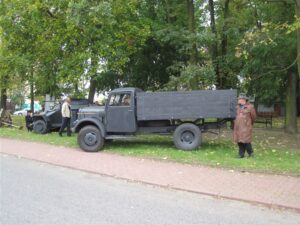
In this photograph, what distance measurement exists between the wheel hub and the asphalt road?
4.54m

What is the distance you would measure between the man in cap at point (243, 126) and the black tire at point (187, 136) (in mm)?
1891

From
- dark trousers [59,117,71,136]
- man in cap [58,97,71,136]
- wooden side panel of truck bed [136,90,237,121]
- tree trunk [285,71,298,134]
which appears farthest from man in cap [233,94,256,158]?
tree trunk [285,71,298,134]

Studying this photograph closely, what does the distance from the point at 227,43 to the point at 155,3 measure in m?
5.18

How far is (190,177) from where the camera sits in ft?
35.9

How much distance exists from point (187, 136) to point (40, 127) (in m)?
9.59

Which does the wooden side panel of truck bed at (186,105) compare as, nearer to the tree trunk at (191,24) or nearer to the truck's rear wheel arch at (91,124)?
the truck's rear wheel arch at (91,124)

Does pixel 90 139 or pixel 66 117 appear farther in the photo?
pixel 66 117

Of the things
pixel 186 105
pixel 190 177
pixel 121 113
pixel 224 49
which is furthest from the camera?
pixel 224 49

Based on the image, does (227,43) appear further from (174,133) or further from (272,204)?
(272,204)

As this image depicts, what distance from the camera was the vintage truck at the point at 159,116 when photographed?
48.7 ft

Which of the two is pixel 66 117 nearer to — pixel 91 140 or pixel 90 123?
pixel 90 123

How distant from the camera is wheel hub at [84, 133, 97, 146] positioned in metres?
15.5

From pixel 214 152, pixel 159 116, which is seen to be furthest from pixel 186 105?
pixel 214 152

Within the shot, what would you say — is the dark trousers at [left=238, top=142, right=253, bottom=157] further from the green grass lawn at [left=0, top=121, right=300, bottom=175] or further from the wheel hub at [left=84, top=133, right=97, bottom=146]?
the wheel hub at [left=84, top=133, right=97, bottom=146]
